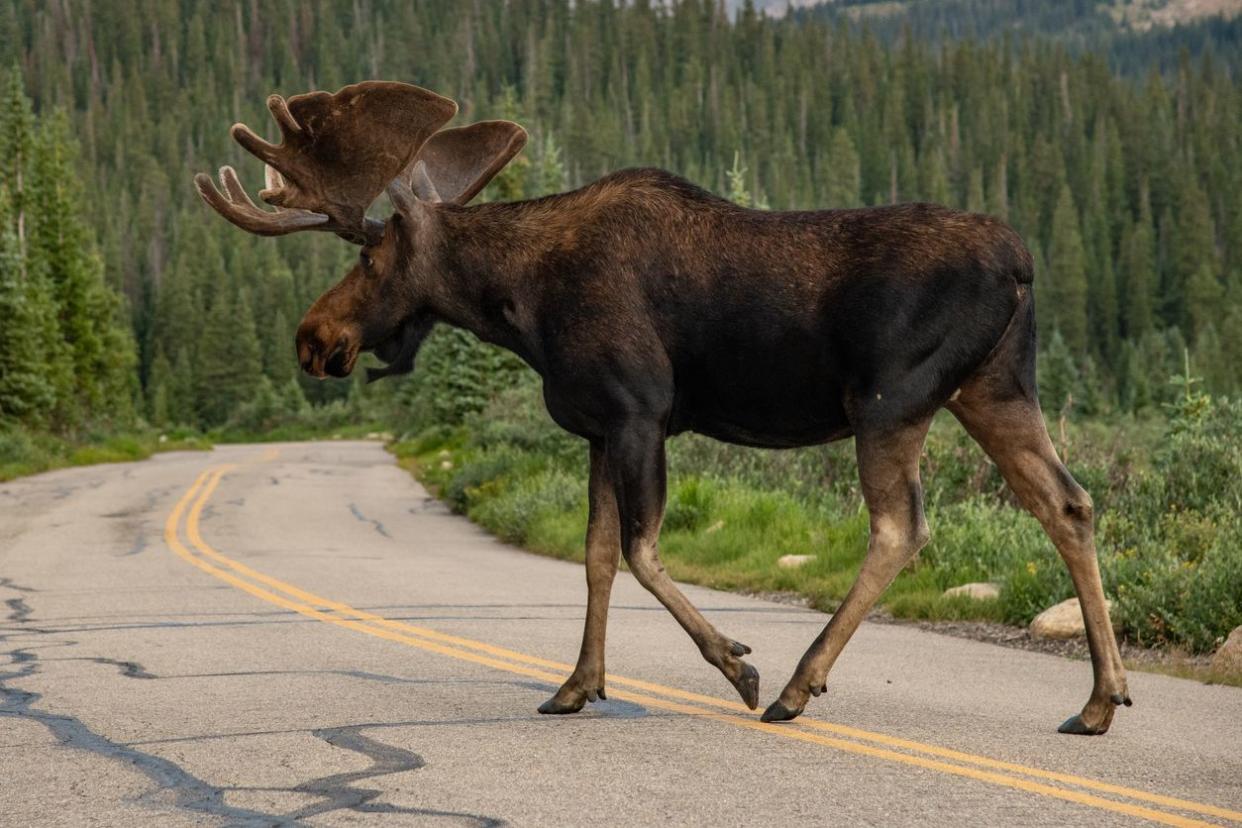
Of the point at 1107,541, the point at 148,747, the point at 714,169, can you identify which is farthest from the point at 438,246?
the point at 714,169

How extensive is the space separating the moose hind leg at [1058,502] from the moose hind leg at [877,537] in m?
0.37

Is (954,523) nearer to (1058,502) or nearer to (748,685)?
(1058,502)

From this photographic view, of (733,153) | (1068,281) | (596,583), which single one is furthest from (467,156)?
(1068,281)

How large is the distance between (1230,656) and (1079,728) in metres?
2.67

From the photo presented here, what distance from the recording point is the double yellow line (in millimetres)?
4707

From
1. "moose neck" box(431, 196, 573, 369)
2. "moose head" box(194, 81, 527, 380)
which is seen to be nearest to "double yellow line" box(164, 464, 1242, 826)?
"moose neck" box(431, 196, 573, 369)

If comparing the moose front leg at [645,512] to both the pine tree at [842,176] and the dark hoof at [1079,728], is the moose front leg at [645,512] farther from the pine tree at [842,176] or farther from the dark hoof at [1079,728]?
the pine tree at [842,176]

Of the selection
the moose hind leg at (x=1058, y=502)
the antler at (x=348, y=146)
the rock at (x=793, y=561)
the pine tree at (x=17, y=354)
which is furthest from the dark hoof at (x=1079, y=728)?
the pine tree at (x=17, y=354)

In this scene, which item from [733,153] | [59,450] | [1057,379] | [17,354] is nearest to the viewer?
[59,450]

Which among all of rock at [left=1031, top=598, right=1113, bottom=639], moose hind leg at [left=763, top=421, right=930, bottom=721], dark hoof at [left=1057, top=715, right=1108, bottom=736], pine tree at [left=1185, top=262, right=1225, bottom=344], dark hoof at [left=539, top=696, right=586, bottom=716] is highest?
moose hind leg at [left=763, top=421, right=930, bottom=721]

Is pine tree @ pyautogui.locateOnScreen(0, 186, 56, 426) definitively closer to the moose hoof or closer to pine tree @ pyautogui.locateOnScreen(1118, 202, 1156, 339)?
the moose hoof

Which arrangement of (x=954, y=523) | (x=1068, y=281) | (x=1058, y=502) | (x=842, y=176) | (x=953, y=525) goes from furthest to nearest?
(x=842, y=176), (x=1068, y=281), (x=954, y=523), (x=953, y=525), (x=1058, y=502)

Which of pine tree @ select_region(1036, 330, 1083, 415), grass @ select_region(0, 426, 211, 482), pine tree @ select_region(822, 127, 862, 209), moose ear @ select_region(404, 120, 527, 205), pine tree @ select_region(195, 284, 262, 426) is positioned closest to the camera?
moose ear @ select_region(404, 120, 527, 205)

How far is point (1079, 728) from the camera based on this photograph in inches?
233
